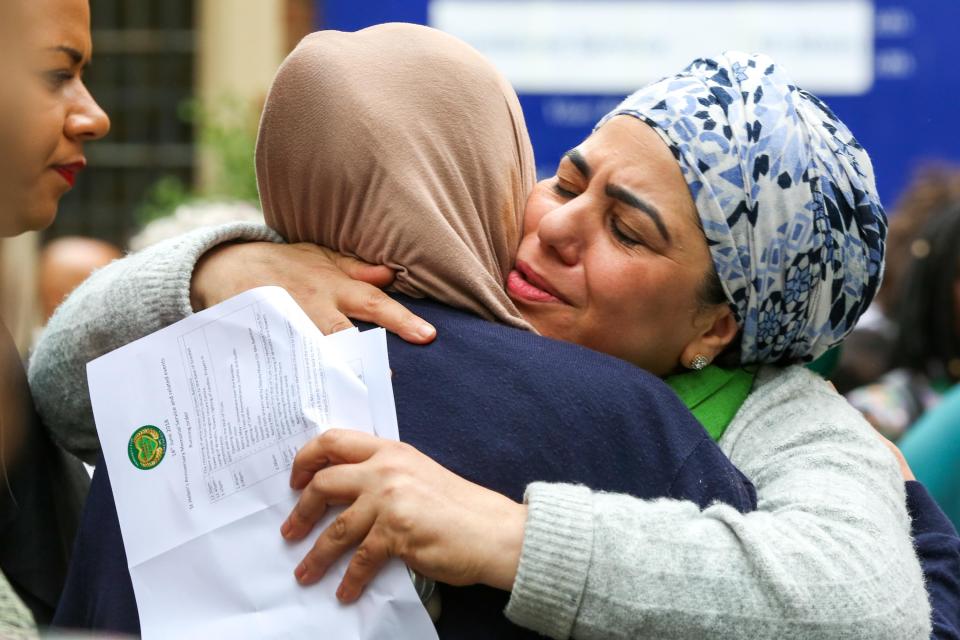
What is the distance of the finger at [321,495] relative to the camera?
1.62 m

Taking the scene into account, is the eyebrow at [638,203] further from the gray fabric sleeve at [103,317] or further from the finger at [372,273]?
the gray fabric sleeve at [103,317]

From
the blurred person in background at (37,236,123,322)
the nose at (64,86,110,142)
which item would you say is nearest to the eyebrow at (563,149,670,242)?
the nose at (64,86,110,142)

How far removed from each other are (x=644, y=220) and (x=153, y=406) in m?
0.77

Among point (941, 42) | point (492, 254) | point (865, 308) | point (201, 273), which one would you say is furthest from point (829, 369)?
point (941, 42)

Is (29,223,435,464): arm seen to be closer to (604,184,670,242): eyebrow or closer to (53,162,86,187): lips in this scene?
(53,162,86,187): lips

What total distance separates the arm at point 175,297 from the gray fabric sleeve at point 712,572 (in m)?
0.35

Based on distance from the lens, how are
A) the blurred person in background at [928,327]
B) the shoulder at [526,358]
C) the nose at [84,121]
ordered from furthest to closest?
1. the blurred person in background at [928,327]
2. the nose at [84,121]
3. the shoulder at [526,358]

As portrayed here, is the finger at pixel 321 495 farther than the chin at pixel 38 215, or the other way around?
the chin at pixel 38 215

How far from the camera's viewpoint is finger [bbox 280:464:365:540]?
162 cm

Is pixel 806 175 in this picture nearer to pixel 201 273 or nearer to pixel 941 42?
pixel 201 273

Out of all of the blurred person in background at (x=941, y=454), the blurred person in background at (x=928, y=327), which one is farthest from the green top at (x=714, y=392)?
the blurred person in background at (x=928, y=327)

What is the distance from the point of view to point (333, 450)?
5.39 feet

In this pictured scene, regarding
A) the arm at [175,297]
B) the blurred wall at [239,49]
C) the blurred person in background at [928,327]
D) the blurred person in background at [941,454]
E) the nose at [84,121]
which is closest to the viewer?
the arm at [175,297]

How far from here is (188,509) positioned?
1.72 m
